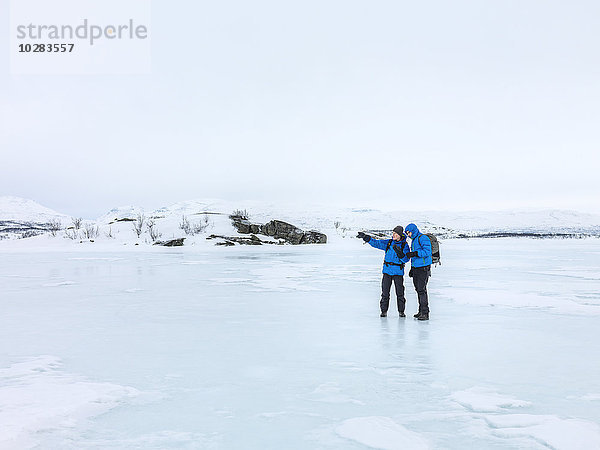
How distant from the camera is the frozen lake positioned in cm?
383

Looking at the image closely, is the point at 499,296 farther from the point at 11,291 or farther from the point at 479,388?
the point at 11,291

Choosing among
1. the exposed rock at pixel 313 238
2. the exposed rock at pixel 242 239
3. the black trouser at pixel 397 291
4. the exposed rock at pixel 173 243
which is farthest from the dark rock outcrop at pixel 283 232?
the black trouser at pixel 397 291

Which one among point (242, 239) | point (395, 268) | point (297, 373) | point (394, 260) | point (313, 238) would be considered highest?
point (394, 260)

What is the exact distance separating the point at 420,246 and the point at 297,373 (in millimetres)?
4038

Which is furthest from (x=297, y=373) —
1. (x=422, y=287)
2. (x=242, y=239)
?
(x=242, y=239)

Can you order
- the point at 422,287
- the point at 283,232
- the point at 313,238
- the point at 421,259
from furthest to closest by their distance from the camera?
the point at 313,238 < the point at 283,232 < the point at 421,259 < the point at 422,287

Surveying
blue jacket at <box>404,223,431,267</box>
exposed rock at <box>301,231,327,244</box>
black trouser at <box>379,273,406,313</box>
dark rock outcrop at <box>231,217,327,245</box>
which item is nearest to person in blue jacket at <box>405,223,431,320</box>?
blue jacket at <box>404,223,431,267</box>

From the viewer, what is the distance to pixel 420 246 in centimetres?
867

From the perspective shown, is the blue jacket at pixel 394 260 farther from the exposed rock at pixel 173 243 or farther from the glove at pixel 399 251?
the exposed rock at pixel 173 243

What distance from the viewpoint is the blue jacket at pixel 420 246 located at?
28.3ft

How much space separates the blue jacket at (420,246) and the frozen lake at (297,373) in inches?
41.2

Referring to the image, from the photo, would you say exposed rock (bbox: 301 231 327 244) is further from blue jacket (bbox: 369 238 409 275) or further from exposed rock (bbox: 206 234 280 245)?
blue jacket (bbox: 369 238 409 275)

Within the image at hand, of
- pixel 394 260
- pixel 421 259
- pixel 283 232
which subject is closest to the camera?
pixel 421 259

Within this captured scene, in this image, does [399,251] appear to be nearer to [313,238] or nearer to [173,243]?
[173,243]
